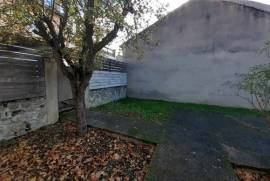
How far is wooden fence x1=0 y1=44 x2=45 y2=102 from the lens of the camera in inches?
158

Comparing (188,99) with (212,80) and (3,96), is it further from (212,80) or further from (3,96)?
(3,96)

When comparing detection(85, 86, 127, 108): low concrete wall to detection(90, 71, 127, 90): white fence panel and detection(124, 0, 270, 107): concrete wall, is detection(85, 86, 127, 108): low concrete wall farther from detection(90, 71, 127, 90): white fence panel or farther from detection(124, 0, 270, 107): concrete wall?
detection(124, 0, 270, 107): concrete wall

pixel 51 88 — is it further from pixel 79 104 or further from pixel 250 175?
pixel 250 175

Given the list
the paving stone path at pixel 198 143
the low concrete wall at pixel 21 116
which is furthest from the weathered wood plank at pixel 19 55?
the paving stone path at pixel 198 143

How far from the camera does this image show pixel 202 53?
10258 millimetres

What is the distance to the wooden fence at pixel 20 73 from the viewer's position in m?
4.02

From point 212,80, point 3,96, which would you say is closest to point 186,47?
point 212,80

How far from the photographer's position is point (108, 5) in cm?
368

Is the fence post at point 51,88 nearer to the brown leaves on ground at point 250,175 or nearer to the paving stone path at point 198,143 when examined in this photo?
the paving stone path at point 198,143

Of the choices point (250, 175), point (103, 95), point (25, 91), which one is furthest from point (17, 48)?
point (250, 175)

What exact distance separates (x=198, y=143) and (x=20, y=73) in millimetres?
4700

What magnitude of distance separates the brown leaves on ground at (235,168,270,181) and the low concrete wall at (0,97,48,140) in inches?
193

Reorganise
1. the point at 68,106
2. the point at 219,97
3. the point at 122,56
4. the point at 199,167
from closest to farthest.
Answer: the point at 199,167 < the point at 68,106 < the point at 219,97 < the point at 122,56

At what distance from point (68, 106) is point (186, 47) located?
23.7 ft
